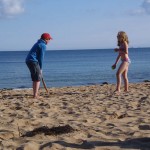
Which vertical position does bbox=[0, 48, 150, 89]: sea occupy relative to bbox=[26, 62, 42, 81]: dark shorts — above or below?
A: below

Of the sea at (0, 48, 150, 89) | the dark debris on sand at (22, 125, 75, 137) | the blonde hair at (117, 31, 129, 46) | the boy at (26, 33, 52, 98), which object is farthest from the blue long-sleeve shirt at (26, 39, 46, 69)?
the sea at (0, 48, 150, 89)

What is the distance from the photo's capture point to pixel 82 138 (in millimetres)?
5281

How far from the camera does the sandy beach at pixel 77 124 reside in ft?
16.2

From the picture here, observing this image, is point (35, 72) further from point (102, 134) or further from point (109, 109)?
point (102, 134)

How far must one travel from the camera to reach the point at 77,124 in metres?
6.24

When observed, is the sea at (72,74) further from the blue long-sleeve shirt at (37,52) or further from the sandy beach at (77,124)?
the sandy beach at (77,124)

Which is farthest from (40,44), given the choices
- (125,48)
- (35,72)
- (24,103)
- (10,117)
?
(10,117)

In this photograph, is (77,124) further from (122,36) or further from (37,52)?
(122,36)

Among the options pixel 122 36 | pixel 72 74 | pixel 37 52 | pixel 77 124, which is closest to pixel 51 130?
pixel 77 124

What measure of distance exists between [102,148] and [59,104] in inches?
155

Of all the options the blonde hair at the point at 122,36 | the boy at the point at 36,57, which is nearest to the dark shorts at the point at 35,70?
the boy at the point at 36,57

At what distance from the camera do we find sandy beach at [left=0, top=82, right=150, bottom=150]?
493 cm

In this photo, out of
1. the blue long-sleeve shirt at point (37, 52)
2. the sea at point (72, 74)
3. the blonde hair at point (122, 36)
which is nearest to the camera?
the blue long-sleeve shirt at point (37, 52)

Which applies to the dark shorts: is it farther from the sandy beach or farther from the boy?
the sandy beach
